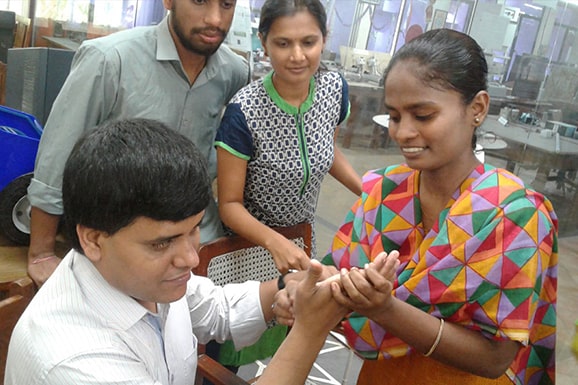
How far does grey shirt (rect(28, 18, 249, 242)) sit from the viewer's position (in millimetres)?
1495

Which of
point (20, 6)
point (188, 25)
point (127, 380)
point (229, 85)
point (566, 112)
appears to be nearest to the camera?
point (127, 380)

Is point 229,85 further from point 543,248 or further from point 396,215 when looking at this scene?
point 543,248

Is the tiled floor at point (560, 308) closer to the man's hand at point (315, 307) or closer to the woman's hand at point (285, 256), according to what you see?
the woman's hand at point (285, 256)

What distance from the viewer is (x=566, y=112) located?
241 centimetres

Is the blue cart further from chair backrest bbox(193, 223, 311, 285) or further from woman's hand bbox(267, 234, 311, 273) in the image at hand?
woman's hand bbox(267, 234, 311, 273)

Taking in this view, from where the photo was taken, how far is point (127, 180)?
83cm

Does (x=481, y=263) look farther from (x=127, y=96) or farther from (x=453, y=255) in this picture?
(x=127, y=96)

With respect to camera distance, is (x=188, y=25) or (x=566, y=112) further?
(x=566, y=112)

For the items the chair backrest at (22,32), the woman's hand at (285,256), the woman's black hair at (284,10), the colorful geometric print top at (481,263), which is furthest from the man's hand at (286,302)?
the chair backrest at (22,32)

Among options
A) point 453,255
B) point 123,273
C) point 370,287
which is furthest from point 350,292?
point 123,273

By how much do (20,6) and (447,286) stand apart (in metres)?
6.16

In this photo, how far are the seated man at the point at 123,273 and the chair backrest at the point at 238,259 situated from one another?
0.45 metres

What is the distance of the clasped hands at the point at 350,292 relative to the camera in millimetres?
Result: 958

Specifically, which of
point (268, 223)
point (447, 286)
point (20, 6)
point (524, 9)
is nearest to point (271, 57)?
point (268, 223)
